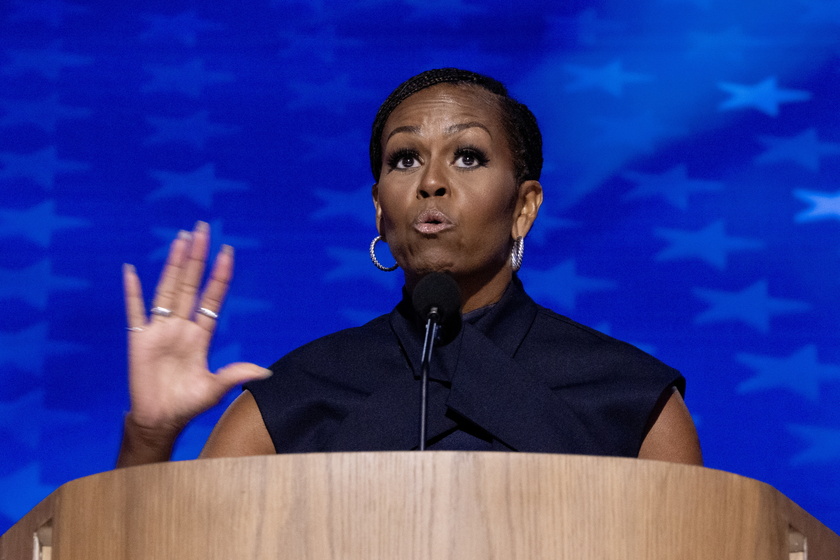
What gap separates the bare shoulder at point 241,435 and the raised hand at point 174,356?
268 millimetres

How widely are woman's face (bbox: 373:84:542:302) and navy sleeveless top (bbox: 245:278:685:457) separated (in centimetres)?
9

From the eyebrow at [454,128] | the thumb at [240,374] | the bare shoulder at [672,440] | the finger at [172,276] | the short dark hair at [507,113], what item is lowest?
the thumb at [240,374]

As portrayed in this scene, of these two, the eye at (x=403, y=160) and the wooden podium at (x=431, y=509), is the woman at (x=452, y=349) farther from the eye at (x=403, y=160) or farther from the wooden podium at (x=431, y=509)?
the wooden podium at (x=431, y=509)

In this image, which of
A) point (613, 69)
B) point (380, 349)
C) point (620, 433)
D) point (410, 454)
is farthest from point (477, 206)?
point (613, 69)

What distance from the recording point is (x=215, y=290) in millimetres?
1462

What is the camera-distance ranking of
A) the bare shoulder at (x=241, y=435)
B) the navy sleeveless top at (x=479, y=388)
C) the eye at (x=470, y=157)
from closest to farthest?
the navy sleeveless top at (x=479, y=388) → the bare shoulder at (x=241, y=435) → the eye at (x=470, y=157)

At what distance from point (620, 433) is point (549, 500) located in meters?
0.63

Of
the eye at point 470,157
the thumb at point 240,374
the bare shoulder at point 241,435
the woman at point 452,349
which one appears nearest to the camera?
the thumb at point 240,374

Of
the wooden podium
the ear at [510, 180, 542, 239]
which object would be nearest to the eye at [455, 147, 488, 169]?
the ear at [510, 180, 542, 239]

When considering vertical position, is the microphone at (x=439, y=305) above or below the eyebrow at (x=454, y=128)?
below

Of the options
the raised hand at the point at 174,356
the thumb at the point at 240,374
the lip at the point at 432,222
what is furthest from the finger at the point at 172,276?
the lip at the point at 432,222

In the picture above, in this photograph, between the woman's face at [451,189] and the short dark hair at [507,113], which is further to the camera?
the short dark hair at [507,113]

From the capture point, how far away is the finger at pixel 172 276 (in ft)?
4.76

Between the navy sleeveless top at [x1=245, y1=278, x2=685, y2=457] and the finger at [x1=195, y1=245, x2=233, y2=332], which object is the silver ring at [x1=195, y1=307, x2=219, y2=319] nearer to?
the finger at [x1=195, y1=245, x2=233, y2=332]
